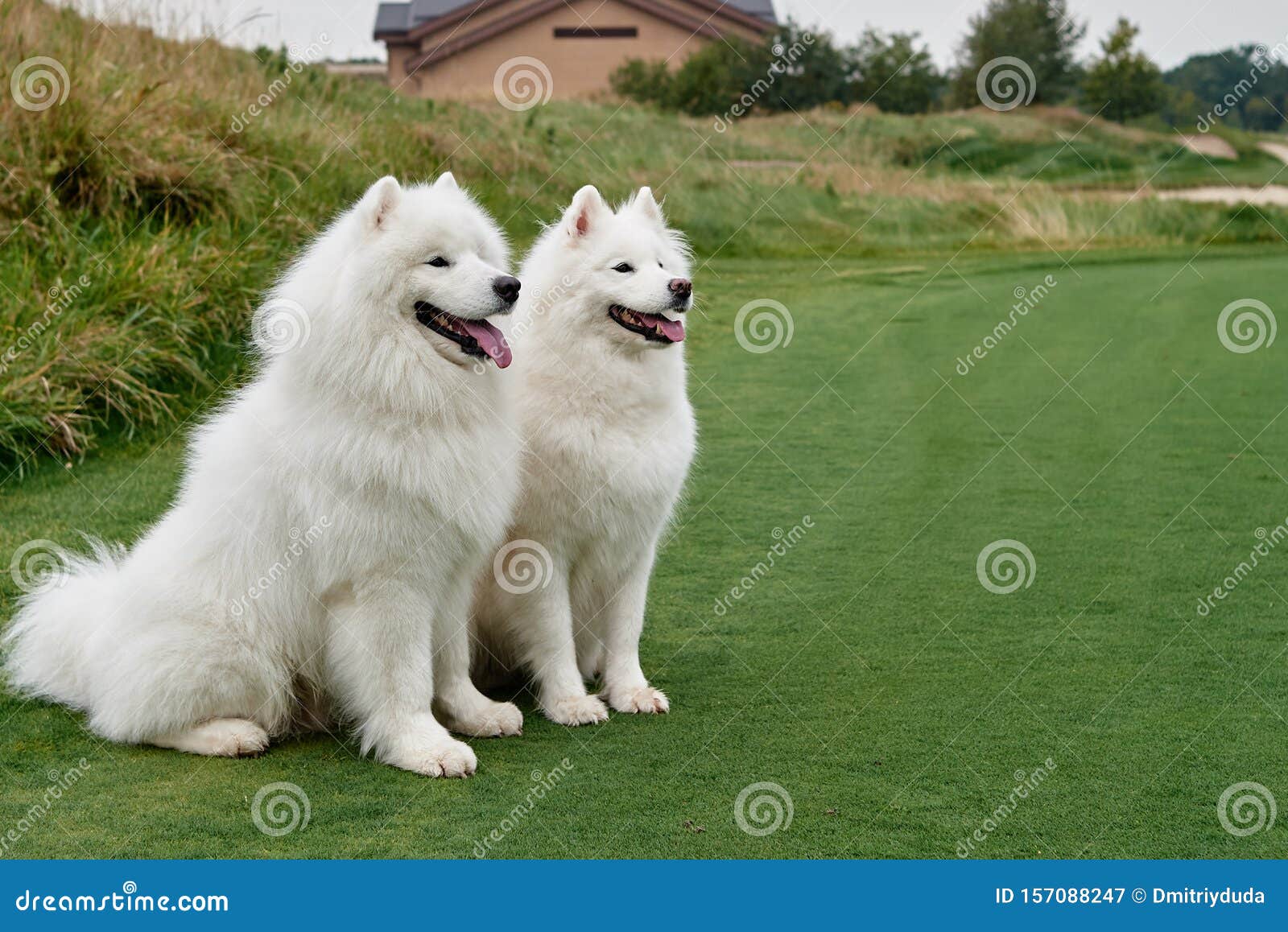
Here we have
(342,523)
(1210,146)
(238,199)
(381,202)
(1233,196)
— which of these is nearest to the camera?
(381,202)

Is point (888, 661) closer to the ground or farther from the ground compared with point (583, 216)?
closer to the ground

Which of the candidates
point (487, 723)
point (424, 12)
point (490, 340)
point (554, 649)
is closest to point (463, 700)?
point (487, 723)

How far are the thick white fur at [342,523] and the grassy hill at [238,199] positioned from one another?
329 centimetres

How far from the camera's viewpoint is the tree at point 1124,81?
99.9 feet

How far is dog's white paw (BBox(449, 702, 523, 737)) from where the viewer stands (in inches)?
157

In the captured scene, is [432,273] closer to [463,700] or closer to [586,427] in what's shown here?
[586,427]

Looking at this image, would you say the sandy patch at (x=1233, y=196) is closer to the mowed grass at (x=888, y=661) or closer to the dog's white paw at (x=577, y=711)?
the mowed grass at (x=888, y=661)

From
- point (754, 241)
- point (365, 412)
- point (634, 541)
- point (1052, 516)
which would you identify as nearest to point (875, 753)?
point (634, 541)

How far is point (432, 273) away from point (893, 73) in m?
26.8

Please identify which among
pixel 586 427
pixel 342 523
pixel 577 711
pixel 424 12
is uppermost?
pixel 424 12

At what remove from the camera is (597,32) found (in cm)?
3114

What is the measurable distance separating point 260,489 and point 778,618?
7.12 feet

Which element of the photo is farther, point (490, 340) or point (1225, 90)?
point (1225, 90)

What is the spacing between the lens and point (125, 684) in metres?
3.72
